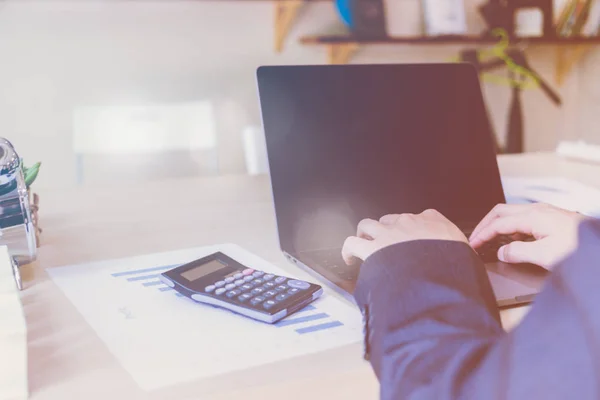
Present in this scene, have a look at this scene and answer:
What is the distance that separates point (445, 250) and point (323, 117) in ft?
1.10

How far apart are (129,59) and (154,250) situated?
5.46 ft

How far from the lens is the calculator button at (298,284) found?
61 cm

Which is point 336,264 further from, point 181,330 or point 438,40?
→ point 438,40

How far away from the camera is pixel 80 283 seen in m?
0.67

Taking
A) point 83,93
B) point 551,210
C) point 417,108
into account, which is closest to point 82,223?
point 417,108

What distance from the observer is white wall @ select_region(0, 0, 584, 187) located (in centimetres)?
215

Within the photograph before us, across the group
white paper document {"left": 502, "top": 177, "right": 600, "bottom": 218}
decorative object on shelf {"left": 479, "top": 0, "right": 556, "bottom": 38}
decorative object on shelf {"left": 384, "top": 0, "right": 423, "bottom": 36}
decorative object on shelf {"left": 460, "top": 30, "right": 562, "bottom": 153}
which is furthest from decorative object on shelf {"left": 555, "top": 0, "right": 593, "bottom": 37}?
white paper document {"left": 502, "top": 177, "right": 600, "bottom": 218}

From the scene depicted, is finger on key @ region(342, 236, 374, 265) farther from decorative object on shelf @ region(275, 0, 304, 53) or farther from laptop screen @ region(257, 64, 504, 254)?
decorative object on shelf @ region(275, 0, 304, 53)

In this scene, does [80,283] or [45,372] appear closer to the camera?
[45,372]

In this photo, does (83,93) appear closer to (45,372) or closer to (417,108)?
(417,108)

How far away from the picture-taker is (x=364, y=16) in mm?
2371

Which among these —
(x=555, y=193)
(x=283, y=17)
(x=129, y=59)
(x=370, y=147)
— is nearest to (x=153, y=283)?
(x=370, y=147)

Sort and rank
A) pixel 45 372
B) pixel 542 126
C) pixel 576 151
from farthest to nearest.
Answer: pixel 542 126, pixel 576 151, pixel 45 372

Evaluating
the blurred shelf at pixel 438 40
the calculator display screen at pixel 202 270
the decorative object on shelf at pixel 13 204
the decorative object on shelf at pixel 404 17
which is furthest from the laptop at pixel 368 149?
the decorative object on shelf at pixel 404 17
